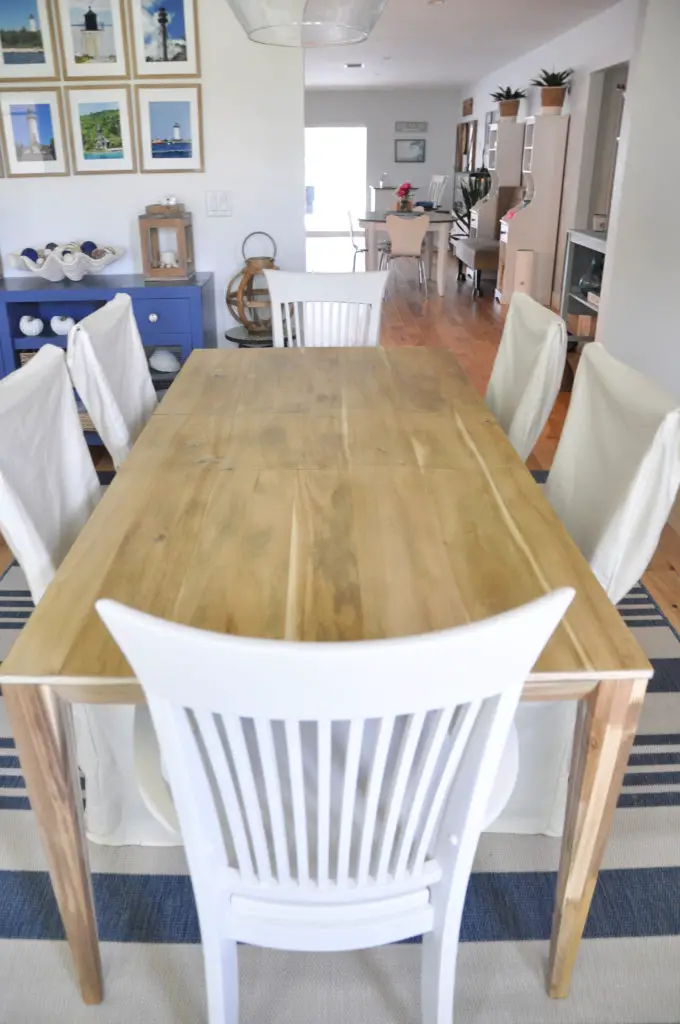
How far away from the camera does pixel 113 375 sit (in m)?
2.11

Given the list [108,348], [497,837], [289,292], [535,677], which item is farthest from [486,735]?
[289,292]

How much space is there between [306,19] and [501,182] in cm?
710

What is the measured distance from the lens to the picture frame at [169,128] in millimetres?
3539

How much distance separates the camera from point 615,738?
3.64ft

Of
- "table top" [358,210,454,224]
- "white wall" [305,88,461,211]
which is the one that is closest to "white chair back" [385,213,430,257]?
"table top" [358,210,454,224]

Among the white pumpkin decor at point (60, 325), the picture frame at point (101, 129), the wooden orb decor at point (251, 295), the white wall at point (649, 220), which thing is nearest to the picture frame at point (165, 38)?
the picture frame at point (101, 129)

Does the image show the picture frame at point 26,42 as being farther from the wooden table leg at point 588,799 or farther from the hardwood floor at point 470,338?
the wooden table leg at point 588,799

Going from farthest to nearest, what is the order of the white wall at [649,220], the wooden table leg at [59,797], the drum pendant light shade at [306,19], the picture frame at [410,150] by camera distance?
the picture frame at [410,150] < the white wall at [649,220] < the drum pendant light shade at [306,19] < the wooden table leg at [59,797]

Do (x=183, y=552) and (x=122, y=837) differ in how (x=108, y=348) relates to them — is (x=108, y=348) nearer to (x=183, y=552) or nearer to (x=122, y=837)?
(x=183, y=552)

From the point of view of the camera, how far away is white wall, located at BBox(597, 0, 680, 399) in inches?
154

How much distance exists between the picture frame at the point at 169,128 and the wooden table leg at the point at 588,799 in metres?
3.26

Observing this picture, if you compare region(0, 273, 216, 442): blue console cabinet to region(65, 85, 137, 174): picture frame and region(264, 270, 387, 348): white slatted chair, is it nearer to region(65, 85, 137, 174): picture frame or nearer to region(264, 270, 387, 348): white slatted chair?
region(65, 85, 137, 174): picture frame

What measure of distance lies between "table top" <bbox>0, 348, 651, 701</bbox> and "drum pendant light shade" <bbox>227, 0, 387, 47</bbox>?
0.79m

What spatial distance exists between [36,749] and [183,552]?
0.36m
